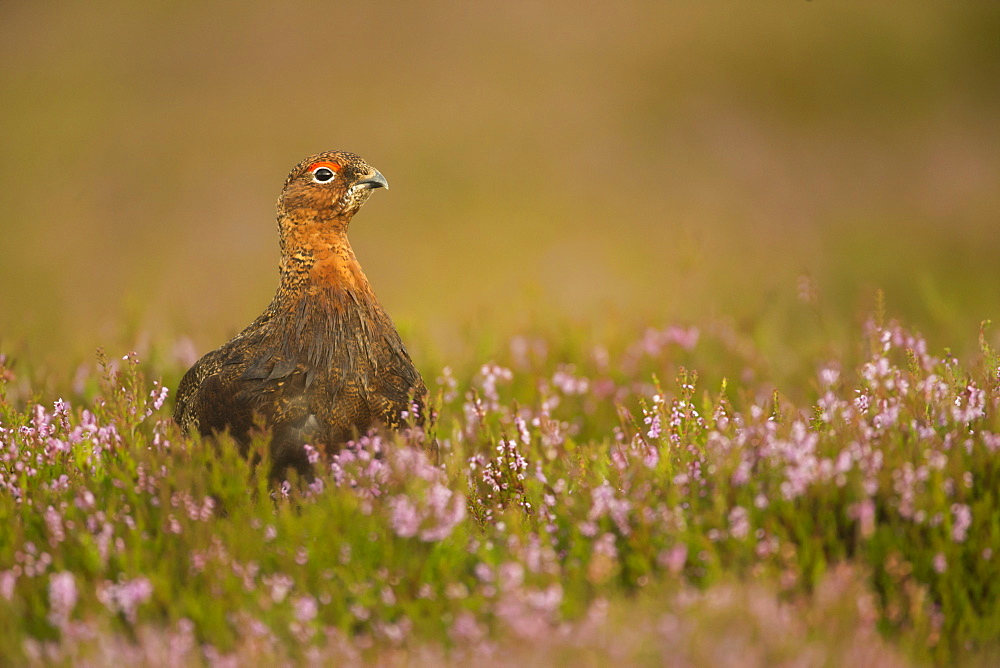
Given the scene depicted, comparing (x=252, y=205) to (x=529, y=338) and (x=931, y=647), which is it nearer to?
(x=529, y=338)

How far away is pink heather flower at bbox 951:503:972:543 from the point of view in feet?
9.27

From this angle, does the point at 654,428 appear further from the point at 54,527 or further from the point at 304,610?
the point at 54,527

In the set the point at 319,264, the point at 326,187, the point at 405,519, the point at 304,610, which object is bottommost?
the point at 304,610

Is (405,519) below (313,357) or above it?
below

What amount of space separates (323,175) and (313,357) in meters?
0.88

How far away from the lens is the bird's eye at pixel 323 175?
4.15 meters

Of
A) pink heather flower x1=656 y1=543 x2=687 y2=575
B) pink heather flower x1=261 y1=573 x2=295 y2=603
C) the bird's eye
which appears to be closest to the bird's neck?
the bird's eye

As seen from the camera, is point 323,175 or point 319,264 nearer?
point 319,264

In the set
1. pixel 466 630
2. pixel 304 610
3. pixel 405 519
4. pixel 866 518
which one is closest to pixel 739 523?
pixel 866 518

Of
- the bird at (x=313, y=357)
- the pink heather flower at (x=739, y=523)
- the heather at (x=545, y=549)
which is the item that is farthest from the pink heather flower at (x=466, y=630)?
the bird at (x=313, y=357)

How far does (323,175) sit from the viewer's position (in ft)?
13.7

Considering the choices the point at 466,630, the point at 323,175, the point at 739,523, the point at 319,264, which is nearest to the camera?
the point at 466,630

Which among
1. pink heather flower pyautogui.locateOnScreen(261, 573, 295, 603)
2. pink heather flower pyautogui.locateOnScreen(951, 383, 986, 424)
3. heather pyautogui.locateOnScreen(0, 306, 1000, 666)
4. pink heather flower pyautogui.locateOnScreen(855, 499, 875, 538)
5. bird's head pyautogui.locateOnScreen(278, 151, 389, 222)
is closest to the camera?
heather pyautogui.locateOnScreen(0, 306, 1000, 666)

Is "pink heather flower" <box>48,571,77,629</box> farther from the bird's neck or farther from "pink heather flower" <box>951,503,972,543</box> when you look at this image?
"pink heather flower" <box>951,503,972,543</box>
